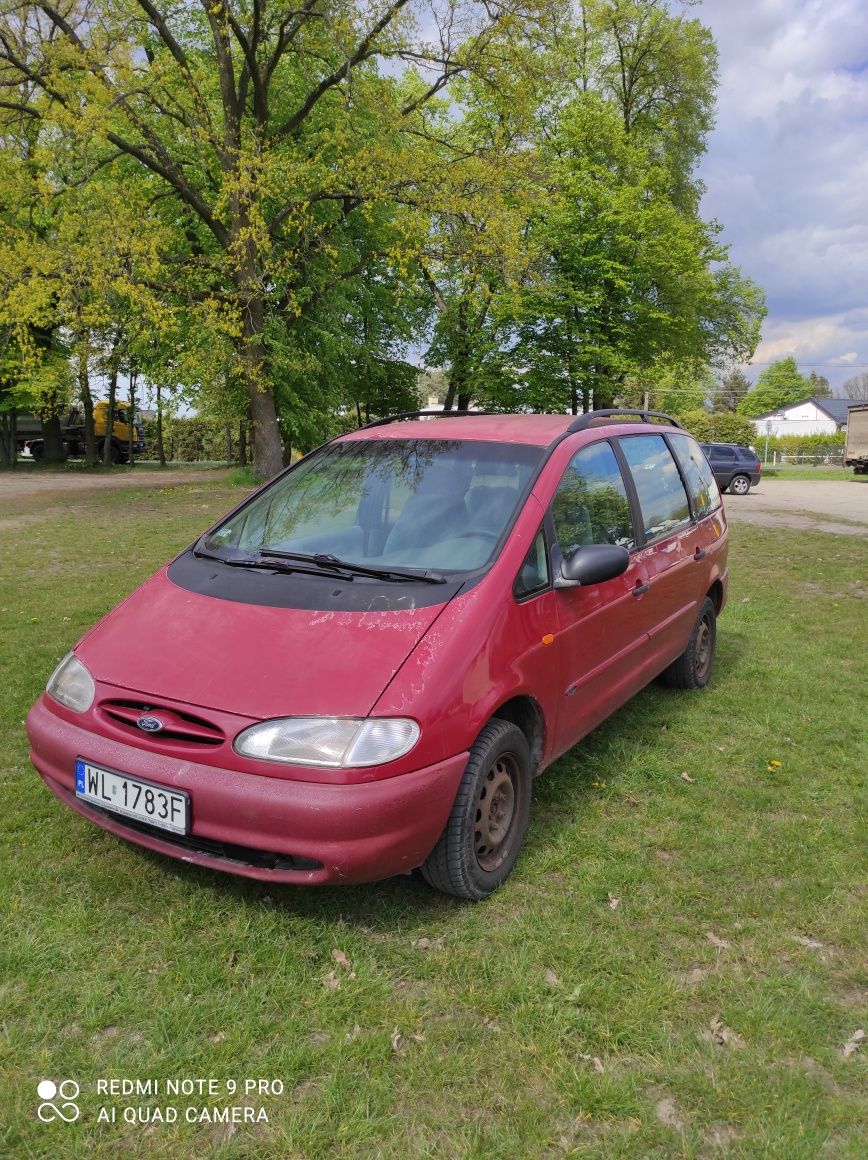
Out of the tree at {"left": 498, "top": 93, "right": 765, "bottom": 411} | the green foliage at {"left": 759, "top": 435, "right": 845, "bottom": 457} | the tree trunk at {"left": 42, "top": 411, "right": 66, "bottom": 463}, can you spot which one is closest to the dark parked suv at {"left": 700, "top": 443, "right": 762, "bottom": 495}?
the tree at {"left": 498, "top": 93, "right": 765, "bottom": 411}

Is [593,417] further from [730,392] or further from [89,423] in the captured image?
[730,392]

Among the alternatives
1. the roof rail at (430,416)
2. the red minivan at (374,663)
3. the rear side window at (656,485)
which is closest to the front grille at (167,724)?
the red minivan at (374,663)

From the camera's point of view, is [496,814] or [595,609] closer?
[496,814]

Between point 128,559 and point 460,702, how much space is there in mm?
8397

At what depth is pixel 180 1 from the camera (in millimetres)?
17922

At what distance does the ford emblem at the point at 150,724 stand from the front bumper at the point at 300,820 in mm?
79

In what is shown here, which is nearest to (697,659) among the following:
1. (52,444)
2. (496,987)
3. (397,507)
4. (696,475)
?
(696,475)

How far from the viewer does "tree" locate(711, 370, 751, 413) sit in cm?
9369

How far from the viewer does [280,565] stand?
3.28 m

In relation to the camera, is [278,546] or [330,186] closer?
[278,546]

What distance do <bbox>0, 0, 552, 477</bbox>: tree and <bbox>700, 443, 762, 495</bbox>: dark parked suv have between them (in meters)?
13.1

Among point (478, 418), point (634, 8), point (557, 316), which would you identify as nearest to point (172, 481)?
point (557, 316)

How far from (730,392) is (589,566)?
328ft

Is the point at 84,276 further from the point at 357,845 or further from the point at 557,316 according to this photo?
the point at 557,316
